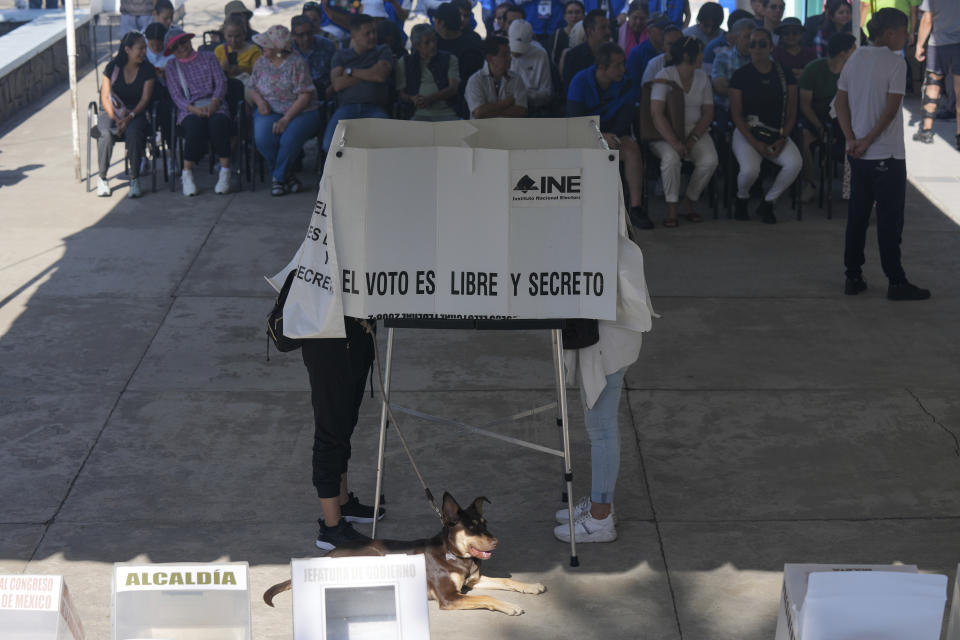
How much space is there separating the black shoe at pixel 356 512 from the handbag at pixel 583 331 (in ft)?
3.88

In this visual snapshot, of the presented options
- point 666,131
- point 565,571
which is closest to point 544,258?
point 565,571

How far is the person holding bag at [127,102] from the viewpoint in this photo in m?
10.8

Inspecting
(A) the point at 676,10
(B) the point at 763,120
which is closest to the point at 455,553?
(B) the point at 763,120

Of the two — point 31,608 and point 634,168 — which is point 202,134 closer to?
point 634,168

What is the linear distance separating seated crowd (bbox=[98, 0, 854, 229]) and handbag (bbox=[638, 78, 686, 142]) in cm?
1

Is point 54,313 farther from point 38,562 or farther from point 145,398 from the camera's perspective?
point 38,562

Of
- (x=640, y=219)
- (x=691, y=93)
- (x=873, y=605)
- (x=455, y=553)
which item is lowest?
(x=455, y=553)

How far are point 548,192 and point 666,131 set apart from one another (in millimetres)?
5778

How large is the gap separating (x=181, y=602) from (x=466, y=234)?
1.97 m

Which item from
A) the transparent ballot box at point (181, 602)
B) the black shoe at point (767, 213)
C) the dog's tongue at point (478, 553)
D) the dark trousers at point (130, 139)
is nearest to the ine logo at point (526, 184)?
the dog's tongue at point (478, 553)

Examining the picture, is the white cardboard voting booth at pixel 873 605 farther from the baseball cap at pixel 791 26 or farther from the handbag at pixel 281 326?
the baseball cap at pixel 791 26

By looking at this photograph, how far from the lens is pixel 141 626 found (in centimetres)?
277

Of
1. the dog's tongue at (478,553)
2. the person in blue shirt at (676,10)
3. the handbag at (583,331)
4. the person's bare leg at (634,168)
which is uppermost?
the person in blue shirt at (676,10)

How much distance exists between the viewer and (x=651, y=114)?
999cm
